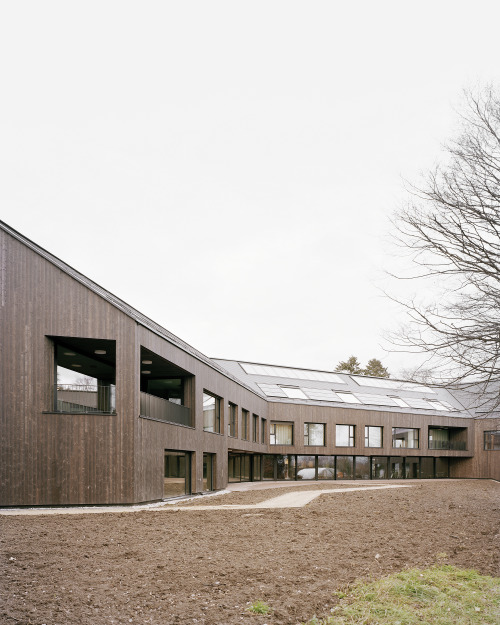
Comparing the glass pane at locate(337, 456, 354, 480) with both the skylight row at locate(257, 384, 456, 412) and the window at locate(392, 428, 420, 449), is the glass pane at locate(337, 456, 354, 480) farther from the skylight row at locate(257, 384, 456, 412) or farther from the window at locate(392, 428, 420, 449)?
the skylight row at locate(257, 384, 456, 412)

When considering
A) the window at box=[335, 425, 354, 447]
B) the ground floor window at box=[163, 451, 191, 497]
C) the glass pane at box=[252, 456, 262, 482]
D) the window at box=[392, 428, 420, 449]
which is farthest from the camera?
the window at box=[392, 428, 420, 449]

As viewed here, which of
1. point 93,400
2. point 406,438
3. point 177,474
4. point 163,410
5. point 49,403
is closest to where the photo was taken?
point 49,403

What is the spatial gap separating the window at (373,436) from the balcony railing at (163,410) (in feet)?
65.6

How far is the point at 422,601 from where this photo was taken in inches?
237

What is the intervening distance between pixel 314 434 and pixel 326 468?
2348 mm

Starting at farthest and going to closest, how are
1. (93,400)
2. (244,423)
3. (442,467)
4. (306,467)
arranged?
(442,467) < (306,467) < (244,423) < (93,400)

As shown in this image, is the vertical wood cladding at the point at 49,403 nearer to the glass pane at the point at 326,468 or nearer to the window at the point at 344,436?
the glass pane at the point at 326,468

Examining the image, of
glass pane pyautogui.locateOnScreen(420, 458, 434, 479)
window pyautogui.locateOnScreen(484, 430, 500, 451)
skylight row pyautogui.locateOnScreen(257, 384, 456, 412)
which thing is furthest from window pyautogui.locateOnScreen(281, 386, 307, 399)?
window pyautogui.locateOnScreen(484, 430, 500, 451)

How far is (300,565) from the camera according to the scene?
7570 mm

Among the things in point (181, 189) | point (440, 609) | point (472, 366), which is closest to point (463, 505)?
point (472, 366)

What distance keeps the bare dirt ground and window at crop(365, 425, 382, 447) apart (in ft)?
81.0

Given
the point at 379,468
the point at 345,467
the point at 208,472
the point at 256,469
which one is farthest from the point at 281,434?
the point at 208,472

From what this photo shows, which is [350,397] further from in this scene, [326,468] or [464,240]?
[464,240]

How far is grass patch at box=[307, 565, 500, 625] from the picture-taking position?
17.9ft
